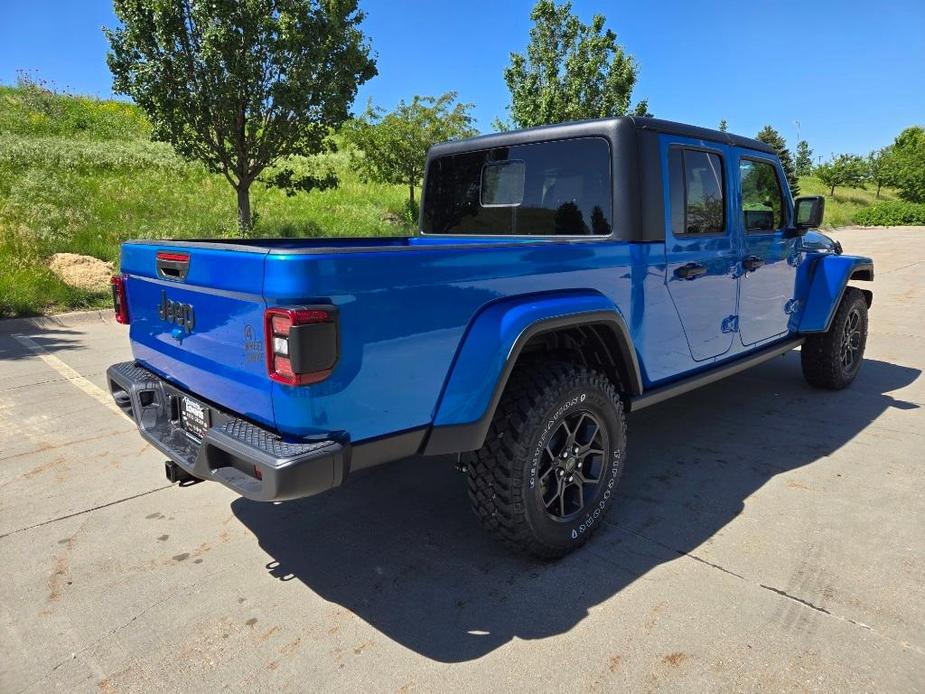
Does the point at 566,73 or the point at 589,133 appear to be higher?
the point at 566,73

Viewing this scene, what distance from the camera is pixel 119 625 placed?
94.0 inches

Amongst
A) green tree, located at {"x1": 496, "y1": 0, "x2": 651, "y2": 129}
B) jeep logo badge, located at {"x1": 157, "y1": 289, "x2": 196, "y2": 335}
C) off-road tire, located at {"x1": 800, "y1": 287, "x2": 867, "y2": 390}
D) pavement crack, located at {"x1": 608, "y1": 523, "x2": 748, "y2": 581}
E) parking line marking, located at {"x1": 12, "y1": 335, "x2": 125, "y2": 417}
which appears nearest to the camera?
jeep logo badge, located at {"x1": 157, "y1": 289, "x2": 196, "y2": 335}

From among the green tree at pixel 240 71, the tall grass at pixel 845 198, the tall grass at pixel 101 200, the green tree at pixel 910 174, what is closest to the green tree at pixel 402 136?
the tall grass at pixel 101 200

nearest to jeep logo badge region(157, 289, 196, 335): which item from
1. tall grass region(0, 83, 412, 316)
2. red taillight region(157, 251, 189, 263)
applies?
red taillight region(157, 251, 189, 263)

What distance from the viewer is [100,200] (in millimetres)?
15180

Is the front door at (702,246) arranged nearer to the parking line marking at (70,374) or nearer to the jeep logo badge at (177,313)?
the jeep logo badge at (177,313)

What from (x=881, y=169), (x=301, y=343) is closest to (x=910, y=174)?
(x=881, y=169)

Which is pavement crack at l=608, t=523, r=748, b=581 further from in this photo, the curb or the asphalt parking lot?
the curb

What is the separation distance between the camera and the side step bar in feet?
10.7

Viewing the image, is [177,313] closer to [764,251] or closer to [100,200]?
[764,251]

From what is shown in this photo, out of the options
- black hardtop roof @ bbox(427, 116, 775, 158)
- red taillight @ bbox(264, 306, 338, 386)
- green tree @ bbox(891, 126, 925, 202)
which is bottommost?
red taillight @ bbox(264, 306, 338, 386)

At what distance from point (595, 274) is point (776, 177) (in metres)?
2.47

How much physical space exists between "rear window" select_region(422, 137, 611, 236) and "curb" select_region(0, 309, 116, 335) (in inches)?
244

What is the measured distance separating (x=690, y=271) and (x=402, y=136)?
18687 millimetres
